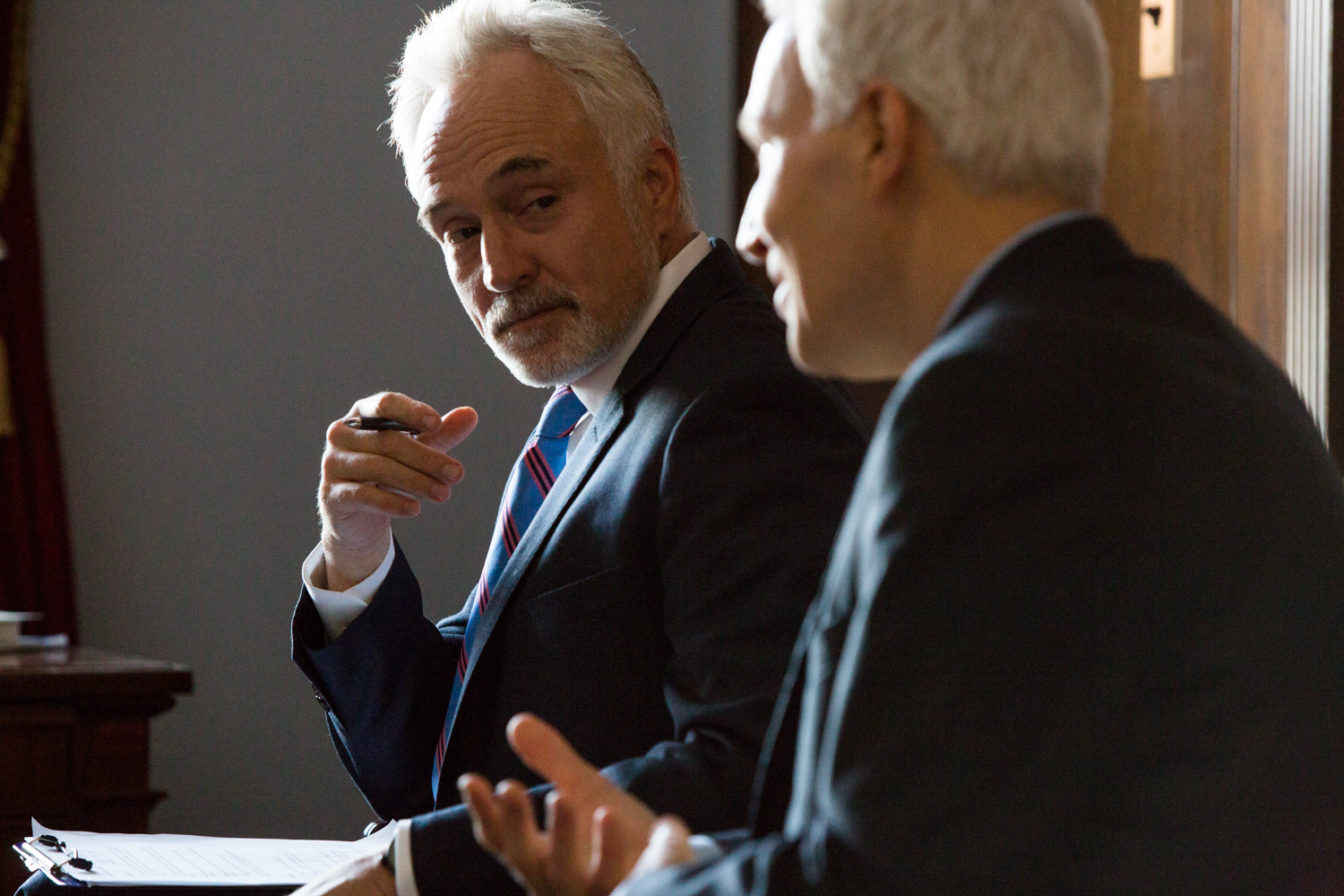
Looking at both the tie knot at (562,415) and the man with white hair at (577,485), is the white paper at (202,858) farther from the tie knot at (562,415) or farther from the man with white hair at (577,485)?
the tie knot at (562,415)

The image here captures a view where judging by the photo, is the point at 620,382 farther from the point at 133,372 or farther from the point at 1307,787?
the point at 133,372

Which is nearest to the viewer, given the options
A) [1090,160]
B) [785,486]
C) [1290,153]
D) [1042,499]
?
[1042,499]

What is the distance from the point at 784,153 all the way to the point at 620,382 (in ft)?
2.23

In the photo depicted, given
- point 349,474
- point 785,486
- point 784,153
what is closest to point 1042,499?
point 784,153

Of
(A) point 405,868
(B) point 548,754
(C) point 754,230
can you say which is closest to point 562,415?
(A) point 405,868

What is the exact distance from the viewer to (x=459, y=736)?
155 centimetres

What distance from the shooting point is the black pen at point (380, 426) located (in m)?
1.60

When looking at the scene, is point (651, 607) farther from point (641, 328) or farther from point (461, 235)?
point (461, 235)

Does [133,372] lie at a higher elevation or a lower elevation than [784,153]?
lower

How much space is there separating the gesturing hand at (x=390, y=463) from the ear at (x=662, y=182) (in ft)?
1.24

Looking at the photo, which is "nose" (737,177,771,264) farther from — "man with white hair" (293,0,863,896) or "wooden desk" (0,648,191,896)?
"wooden desk" (0,648,191,896)

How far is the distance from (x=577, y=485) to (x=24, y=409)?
9.20ft

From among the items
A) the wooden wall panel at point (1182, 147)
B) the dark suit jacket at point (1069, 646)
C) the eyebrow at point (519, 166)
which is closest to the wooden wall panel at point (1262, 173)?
the wooden wall panel at point (1182, 147)

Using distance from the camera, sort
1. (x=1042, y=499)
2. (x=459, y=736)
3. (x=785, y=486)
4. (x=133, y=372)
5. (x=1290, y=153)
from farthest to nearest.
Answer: (x=133, y=372), (x=1290, y=153), (x=459, y=736), (x=785, y=486), (x=1042, y=499)
